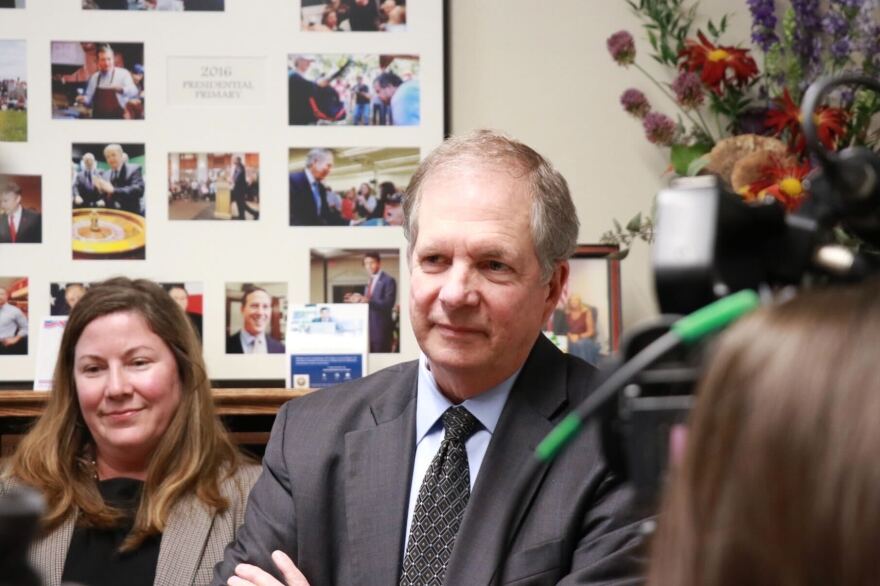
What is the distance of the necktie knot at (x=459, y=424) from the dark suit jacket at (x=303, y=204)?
0.90 meters

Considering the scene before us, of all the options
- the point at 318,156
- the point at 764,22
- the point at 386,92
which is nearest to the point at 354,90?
the point at 386,92

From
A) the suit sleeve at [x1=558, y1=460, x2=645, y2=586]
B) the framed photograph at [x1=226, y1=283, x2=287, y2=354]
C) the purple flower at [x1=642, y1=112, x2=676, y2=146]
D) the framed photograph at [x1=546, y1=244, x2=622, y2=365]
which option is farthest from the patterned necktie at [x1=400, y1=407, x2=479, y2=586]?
the purple flower at [x1=642, y1=112, x2=676, y2=146]

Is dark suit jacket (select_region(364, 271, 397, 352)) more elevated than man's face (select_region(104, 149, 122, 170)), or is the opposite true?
man's face (select_region(104, 149, 122, 170))

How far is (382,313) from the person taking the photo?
8.63 ft

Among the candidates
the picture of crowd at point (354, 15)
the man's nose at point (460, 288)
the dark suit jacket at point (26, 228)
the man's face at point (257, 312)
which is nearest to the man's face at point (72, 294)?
the dark suit jacket at point (26, 228)

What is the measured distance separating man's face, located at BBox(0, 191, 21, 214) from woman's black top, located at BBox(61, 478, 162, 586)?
807 millimetres

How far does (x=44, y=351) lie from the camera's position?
2596mm

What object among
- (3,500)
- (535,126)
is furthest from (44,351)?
(3,500)

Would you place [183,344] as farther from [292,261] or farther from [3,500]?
[3,500]

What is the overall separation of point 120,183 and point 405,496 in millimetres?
1225

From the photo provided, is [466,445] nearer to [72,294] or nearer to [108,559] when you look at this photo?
[108,559]

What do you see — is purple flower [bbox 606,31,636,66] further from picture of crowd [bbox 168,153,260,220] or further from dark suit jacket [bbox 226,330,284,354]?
dark suit jacket [bbox 226,330,284,354]

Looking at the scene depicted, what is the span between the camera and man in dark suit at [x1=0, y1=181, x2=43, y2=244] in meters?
2.65

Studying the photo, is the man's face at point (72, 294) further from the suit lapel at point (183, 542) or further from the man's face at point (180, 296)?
the suit lapel at point (183, 542)
